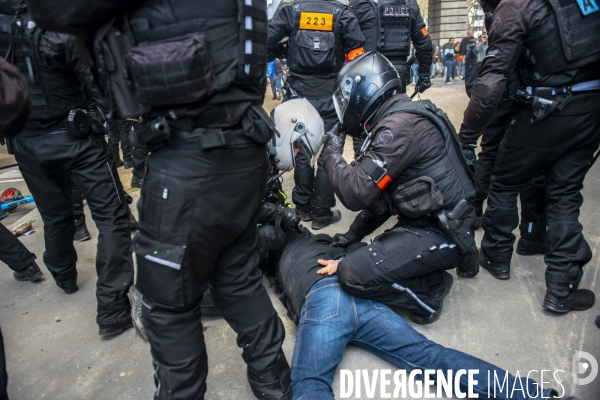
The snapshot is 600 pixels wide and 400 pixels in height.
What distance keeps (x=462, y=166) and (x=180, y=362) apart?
69.4 inches

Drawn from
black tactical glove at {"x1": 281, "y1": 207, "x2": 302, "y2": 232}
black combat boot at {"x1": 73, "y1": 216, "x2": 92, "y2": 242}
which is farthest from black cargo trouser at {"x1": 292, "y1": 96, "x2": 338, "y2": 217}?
black combat boot at {"x1": 73, "y1": 216, "x2": 92, "y2": 242}

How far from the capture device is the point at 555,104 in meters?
2.42

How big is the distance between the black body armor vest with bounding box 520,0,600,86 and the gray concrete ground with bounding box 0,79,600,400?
1.37 m

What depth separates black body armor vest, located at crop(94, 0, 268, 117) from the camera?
52.6 inches

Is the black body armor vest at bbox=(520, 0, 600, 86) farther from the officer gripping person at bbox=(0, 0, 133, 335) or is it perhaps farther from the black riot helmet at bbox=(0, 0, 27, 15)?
the black riot helmet at bbox=(0, 0, 27, 15)

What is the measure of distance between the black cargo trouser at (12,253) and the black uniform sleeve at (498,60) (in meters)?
3.23

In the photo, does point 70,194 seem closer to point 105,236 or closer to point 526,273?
point 105,236

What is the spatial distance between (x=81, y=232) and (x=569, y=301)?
3747mm

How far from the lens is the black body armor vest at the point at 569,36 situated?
231 cm

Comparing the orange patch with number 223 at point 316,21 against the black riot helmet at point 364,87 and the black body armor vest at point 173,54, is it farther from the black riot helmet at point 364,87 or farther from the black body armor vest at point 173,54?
the black body armor vest at point 173,54

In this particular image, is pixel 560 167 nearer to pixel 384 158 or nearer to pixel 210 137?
pixel 384 158

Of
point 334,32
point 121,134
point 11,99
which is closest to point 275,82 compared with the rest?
point 121,134

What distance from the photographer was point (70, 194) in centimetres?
278

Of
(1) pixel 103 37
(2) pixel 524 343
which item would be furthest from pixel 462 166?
(1) pixel 103 37
